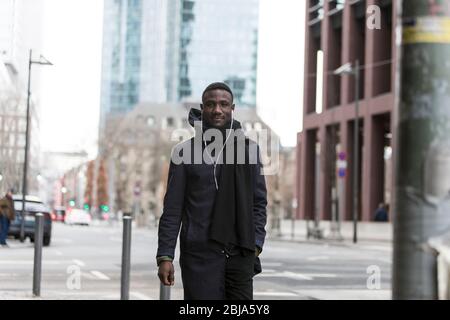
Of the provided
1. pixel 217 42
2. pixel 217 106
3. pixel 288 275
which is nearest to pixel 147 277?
pixel 288 275

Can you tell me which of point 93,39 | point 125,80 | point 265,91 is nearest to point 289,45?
point 265,91

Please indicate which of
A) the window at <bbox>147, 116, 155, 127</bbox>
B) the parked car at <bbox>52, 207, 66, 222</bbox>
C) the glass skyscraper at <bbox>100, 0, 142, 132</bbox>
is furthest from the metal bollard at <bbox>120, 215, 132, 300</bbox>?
the window at <bbox>147, 116, 155, 127</bbox>

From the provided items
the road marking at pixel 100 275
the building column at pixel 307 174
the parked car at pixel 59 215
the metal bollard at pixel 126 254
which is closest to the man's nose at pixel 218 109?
the metal bollard at pixel 126 254

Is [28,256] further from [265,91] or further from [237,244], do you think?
[237,244]

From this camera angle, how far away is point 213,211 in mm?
4316

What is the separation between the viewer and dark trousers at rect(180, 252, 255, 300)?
4297 millimetres

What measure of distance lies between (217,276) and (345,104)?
4730cm

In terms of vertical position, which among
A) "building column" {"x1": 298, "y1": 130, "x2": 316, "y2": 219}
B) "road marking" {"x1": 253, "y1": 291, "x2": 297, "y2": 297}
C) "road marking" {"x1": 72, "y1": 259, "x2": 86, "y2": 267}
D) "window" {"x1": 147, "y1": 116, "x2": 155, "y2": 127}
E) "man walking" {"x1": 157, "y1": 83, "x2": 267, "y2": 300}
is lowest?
"road marking" {"x1": 72, "y1": 259, "x2": 86, "y2": 267}

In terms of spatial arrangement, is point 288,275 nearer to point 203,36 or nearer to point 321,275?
point 321,275

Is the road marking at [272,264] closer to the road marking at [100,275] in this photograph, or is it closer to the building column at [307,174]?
the road marking at [100,275]

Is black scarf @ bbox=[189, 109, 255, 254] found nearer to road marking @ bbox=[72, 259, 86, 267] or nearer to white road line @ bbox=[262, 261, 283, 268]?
road marking @ bbox=[72, 259, 86, 267]

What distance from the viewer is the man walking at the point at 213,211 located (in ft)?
14.1

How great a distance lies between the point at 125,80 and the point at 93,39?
8384 cm

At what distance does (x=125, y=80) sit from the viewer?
9556cm
